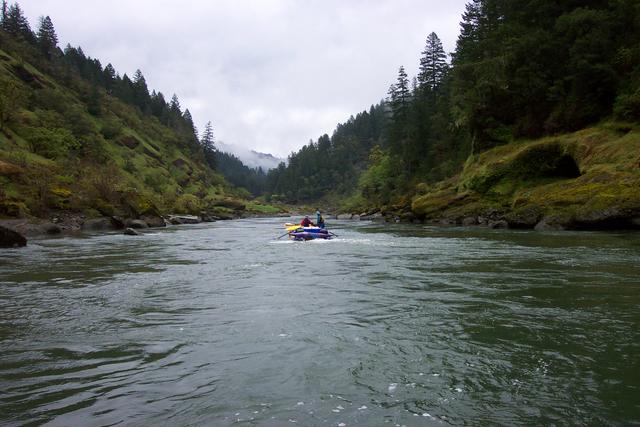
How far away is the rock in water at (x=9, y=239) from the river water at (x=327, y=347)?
850cm

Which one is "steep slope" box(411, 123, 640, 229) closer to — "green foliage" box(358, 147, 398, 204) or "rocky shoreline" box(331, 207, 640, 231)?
"rocky shoreline" box(331, 207, 640, 231)

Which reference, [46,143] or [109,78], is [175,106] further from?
[46,143]

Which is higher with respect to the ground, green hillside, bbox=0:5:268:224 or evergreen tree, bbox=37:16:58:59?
evergreen tree, bbox=37:16:58:59

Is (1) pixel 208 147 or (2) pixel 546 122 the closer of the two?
(2) pixel 546 122

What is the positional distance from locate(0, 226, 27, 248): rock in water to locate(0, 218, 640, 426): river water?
8.50 m

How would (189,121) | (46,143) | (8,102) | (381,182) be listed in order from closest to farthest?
(8,102) < (46,143) < (381,182) < (189,121)

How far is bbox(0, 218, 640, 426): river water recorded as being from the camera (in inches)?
171

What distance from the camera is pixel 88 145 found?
6406 centimetres

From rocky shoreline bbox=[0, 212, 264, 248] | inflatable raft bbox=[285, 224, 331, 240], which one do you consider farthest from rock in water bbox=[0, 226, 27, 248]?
inflatable raft bbox=[285, 224, 331, 240]

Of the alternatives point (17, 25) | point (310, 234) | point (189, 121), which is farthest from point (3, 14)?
point (310, 234)

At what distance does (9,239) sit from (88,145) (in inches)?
1930

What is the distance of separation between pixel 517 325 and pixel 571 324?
826 mm

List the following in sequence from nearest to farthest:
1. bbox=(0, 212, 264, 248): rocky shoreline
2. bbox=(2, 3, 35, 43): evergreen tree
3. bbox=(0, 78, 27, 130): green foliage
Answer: bbox=(0, 212, 264, 248): rocky shoreline < bbox=(0, 78, 27, 130): green foliage < bbox=(2, 3, 35, 43): evergreen tree

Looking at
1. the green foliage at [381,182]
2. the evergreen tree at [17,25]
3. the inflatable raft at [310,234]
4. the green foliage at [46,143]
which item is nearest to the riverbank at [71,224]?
the inflatable raft at [310,234]
